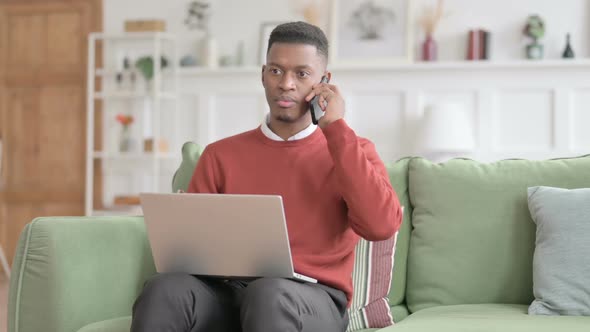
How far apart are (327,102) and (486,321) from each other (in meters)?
0.68

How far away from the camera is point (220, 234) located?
6.48ft

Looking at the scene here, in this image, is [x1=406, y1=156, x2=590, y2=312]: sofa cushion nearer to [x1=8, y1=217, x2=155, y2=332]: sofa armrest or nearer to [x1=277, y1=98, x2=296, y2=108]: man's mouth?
[x1=277, y1=98, x2=296, y2=108]: man's mouth

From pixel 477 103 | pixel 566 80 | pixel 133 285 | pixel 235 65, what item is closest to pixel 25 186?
pixel 235 65

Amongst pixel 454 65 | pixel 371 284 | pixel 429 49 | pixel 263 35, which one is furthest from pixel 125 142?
pixel 371 284

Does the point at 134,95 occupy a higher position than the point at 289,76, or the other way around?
the point at 134,95

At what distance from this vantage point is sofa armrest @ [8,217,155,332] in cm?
217

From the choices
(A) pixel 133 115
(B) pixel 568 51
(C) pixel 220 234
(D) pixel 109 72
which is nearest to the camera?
(C) pixel 220 234

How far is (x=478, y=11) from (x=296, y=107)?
3.69 metres

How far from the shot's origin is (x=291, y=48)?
229 centimetres

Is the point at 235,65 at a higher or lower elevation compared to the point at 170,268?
higher

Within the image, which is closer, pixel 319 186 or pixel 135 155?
pixel 319 186

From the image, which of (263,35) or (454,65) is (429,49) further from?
(263,35)

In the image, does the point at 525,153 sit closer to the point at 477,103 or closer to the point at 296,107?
the point at 477,103

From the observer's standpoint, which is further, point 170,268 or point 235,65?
point 235,65
